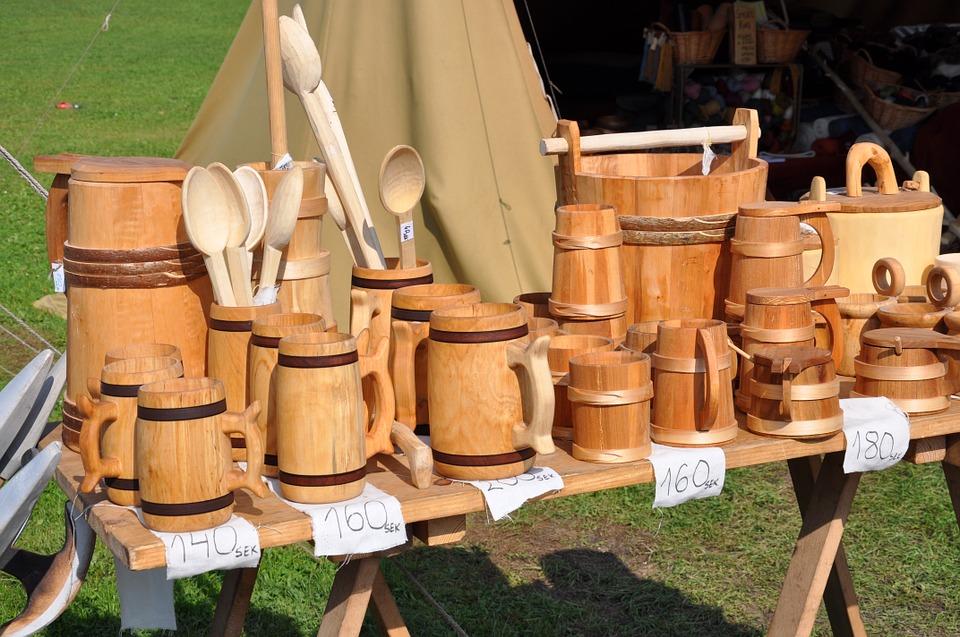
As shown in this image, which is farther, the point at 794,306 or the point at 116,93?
the point at 116,93

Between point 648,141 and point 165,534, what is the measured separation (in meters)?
1.11

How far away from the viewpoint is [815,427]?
1.54 metres

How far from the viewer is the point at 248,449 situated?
130 centimetres

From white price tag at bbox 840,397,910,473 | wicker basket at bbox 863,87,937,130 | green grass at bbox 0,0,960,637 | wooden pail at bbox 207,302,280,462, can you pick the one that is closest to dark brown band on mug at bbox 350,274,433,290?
wooden pail at bbox 207,302,280,462

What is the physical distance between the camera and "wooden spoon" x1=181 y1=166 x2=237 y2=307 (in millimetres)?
1441

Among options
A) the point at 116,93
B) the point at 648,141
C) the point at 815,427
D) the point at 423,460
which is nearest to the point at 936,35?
the point at 648,141

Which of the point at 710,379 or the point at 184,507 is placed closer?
the point at 184,507

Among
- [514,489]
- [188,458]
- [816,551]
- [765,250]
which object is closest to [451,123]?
[765,250]

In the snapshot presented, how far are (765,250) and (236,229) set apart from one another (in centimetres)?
77

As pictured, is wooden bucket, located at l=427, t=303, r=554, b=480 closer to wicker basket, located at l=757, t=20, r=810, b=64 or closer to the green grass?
the green grass

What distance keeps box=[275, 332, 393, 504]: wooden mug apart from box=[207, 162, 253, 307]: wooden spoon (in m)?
0.18

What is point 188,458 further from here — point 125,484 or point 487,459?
point 487,459

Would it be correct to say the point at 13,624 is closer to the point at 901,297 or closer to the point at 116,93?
the point at 901,297

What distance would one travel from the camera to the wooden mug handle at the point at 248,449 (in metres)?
1.29
